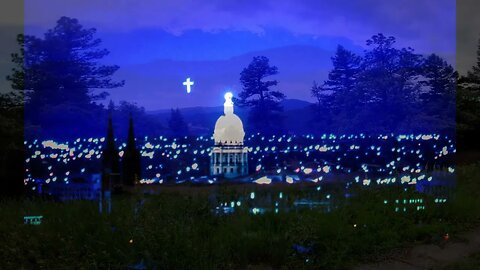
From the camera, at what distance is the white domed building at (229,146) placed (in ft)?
17.9

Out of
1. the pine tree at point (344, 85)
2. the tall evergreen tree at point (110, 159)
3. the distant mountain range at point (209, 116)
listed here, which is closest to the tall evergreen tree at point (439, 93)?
the pine tree at point (344, 85)

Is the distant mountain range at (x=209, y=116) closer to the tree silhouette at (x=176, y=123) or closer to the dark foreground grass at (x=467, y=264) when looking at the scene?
the tree silhouette at (x=176, y=123)

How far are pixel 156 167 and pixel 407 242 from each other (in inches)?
112

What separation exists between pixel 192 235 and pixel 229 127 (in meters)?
1.84

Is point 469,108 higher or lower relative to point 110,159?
higher

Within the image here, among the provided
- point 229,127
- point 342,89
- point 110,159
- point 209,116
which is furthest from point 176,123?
point 342,89

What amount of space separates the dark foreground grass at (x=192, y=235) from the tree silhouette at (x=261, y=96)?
132 cm

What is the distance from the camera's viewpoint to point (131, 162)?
17.1 feet

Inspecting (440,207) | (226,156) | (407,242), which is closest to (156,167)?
(226,156)

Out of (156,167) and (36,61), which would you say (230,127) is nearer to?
(156,167)

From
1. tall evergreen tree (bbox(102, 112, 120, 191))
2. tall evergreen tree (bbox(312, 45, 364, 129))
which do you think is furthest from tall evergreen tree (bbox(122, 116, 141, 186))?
tall evergreen tree (bbox(312, 45, 364, 129))

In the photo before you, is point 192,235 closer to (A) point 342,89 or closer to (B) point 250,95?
(B) point 250,95

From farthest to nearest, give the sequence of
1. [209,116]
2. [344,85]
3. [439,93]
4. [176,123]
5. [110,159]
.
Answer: [439,93] → [344,85] → [209,116] → [176,123] → [110,159]

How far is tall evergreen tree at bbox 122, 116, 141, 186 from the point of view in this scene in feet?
17.0
